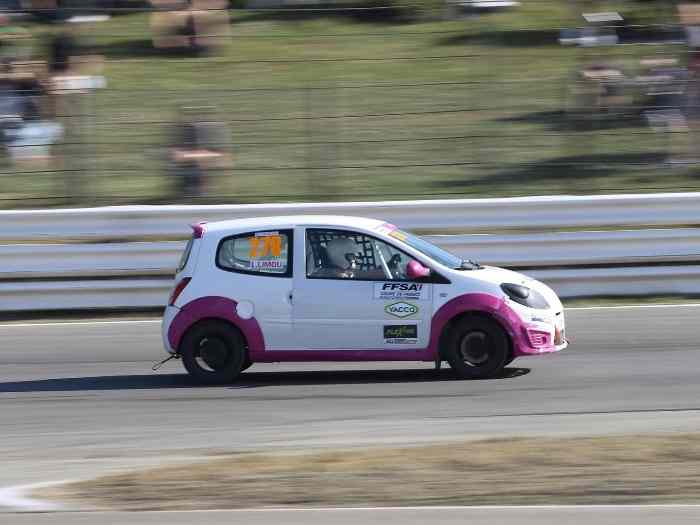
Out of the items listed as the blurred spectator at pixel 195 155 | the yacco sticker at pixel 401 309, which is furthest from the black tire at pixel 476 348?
the blurred spectator at pixel 195 155

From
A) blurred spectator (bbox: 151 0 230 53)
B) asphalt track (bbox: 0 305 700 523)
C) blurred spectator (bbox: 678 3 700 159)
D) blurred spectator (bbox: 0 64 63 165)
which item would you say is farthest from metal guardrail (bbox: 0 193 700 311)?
blurred spectator (bbox: 151 0 230 53)

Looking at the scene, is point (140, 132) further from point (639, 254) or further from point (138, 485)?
point (138, 485)

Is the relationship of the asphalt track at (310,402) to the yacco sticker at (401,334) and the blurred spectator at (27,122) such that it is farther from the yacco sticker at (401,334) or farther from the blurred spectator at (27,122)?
the blurred spectator at (27,122)

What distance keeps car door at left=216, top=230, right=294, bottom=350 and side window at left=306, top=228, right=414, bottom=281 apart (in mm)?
196

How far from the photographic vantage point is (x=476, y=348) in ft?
31.7

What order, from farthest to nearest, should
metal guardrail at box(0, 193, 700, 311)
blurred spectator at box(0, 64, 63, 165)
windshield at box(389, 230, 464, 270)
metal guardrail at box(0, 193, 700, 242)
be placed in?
blurred spectator at box(0, 64, 63, 165) → metal guardrail at box(0, 193, 700, 242) → metal guardrail at box(0, 193, 700, 311) → windshield at box(389, 230, 464, 270)

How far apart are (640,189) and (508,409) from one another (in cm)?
656

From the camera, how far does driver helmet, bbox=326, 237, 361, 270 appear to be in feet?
32.0

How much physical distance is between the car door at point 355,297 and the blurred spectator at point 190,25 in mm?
9314

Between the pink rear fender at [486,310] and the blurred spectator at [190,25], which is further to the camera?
the blurred spectator at [190,25]

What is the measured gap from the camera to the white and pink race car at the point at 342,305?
Answer: 378 inches

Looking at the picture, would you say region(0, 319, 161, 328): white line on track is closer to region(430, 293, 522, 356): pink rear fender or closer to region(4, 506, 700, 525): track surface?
region(430, 293, 522, 356): pink rear fender

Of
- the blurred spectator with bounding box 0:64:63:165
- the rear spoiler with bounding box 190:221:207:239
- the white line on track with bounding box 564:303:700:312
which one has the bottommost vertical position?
the white line on track with bounding box 564:303:700:312

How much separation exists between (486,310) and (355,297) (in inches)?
41.5
